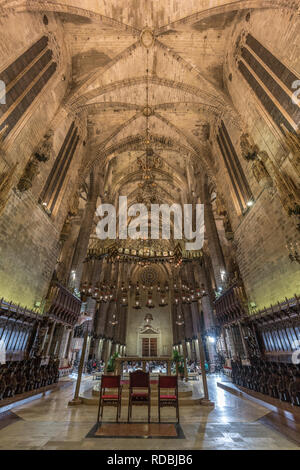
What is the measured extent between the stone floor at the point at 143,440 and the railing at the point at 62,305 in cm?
646

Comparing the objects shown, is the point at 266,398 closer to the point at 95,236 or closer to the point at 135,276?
the point at 95,236

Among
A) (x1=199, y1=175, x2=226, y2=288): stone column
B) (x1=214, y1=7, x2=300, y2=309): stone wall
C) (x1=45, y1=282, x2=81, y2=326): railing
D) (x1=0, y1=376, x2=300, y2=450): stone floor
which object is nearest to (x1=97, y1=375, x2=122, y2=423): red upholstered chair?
(x1=0, y1=376, x2=300, y2=450): stone floor

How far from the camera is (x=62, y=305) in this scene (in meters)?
13.0

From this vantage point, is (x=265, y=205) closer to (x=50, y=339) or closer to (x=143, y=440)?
(x=143, y=440)

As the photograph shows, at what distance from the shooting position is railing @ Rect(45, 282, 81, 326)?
38.8ft

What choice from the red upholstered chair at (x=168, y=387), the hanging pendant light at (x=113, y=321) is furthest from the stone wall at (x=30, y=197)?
the hanging pendant light at (x=113, y=321)

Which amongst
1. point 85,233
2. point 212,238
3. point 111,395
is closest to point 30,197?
point 85,233

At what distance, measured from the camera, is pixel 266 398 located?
684 centimetres

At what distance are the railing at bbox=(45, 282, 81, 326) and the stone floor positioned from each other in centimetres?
646

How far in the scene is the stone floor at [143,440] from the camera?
314cm

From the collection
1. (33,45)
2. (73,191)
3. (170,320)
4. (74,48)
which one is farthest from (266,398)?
(170,320)

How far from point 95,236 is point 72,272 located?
1011 cm

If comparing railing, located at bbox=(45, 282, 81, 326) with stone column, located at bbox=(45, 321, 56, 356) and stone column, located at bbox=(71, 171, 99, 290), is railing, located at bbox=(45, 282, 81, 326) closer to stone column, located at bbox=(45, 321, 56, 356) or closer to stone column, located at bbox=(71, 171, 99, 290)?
stone column, located at bbox=(45, 321, 56, 356)

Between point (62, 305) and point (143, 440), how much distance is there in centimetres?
1110
